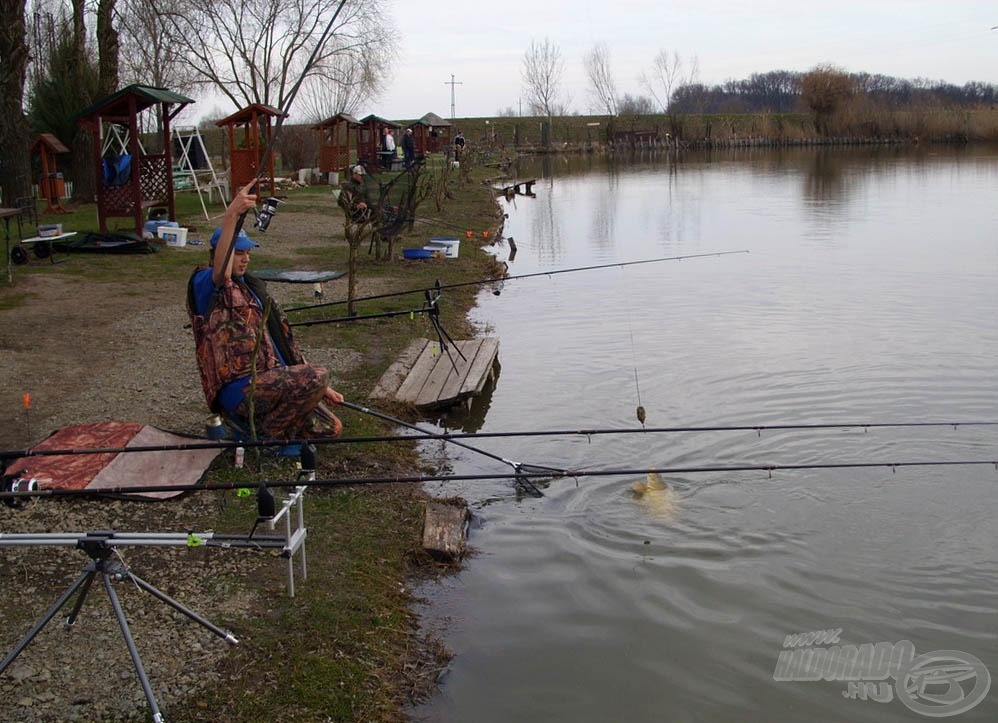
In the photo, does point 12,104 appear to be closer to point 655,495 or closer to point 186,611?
point 655,495

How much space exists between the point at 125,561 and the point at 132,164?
11444mm

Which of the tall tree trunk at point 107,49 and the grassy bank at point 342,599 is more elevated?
the tall tree trunk at point 107,49

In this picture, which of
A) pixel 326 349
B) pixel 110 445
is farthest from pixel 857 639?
pixel 326 349

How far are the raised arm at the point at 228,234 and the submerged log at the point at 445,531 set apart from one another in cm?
160

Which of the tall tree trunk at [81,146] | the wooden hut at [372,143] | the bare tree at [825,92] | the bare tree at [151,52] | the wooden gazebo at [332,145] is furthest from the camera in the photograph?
the bare tree at [825,92]

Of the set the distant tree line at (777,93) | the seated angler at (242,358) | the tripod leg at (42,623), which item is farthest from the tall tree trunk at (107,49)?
the distant tree line at (777,93)

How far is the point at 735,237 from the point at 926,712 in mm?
15941

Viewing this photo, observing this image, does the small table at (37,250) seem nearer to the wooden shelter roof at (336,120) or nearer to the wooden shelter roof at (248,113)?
the wooden shelter roof at (248,113)

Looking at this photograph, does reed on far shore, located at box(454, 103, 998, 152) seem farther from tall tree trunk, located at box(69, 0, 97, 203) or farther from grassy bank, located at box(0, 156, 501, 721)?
grassy bank, located at box(0, 156, 501, 721)

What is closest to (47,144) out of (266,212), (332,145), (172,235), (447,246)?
(172,235)

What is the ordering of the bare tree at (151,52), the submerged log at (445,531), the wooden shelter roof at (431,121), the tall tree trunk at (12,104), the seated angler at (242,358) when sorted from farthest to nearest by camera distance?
1. the wooden shelter roof at (431,121)
2. the bare tree at (151,52)
3. the tall tree trunk at (12,104)
4. the seated angler at (242,358)
5. the submerged log at (445,531)

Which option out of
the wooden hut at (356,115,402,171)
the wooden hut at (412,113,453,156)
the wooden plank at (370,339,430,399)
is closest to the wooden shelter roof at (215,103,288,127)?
the wooden hut at (356,115,402,171)

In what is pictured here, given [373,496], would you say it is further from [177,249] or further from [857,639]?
[177,249]

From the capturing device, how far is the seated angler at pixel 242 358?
17.7 feet
